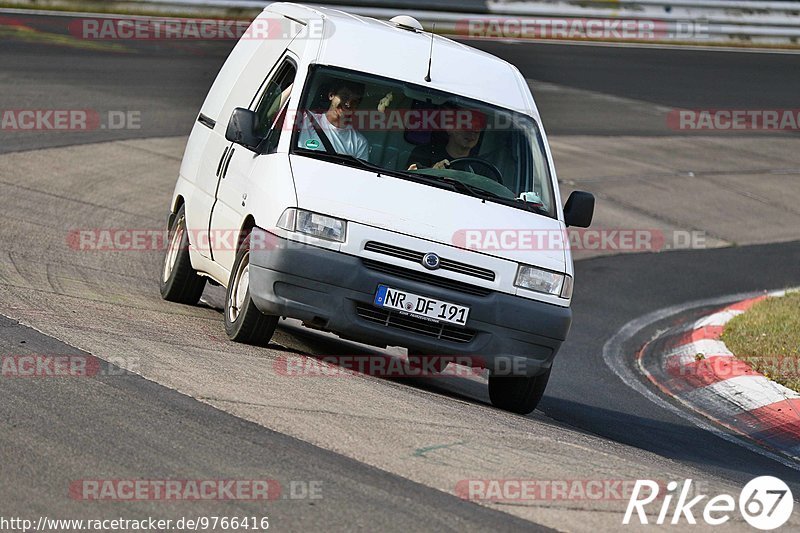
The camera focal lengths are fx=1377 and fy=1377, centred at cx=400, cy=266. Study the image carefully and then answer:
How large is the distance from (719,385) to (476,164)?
2.90 m

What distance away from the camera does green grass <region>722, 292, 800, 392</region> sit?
33.5 feet

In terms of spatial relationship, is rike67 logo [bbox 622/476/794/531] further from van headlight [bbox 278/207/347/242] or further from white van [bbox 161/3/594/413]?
van headlight [bbox 278/207/347/242]

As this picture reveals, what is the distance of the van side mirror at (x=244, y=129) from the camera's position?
8.43 m

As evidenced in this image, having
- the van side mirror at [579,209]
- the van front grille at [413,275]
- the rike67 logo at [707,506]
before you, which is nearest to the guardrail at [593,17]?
the van side mirror at [579,209]

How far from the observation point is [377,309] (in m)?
7.71

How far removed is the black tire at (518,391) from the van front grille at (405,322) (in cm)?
73

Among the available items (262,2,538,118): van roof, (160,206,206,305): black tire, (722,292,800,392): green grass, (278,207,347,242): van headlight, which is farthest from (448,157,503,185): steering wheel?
(722,292,800,392): green grass

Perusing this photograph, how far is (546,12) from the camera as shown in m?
30.7

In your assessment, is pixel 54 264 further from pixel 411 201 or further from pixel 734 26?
pixel 734 26

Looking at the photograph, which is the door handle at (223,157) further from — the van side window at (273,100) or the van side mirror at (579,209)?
the van side mirror at (579,209)

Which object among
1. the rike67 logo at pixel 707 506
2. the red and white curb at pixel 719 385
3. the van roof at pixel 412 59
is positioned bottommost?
the red and white curb at pixel 719 385

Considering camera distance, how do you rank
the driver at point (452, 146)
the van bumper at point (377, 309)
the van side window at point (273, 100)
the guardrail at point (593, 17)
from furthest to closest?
the guardrail at point (593, 17), the van side window at point (273, 100), the driver at point (452, 146), the van bumper at point (377, 309)

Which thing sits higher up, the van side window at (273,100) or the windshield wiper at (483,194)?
the van side window at (273,100)

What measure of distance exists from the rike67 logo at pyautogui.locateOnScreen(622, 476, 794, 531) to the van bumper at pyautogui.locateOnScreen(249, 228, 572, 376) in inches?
66.0
